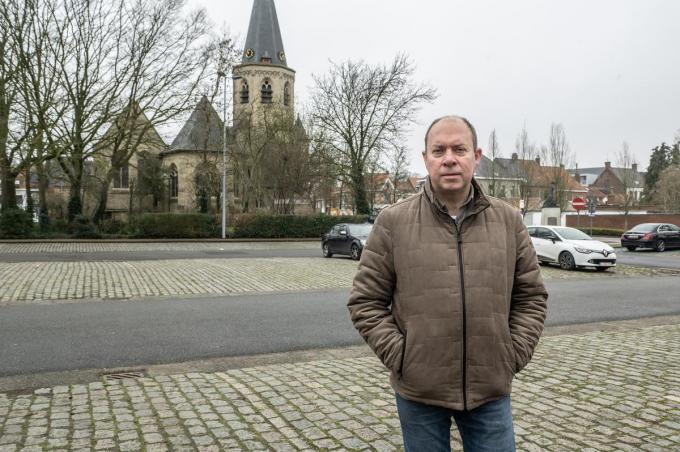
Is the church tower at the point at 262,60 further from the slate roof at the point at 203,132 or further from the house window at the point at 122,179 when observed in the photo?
the house window at the point at 122,179

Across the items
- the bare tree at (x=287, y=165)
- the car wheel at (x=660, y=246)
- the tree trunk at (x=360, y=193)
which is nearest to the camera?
the car wheel at (x=660, y=246)

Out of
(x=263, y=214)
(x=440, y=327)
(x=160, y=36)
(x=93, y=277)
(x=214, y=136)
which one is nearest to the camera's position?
(x=440, y=327)

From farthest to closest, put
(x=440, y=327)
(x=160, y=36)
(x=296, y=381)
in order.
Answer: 1. (x=160, y=36)
2. (x=296, y=381)
3. (x=440, y=327)

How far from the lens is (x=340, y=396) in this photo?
510 cm

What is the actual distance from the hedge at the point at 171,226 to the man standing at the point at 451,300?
106 feet

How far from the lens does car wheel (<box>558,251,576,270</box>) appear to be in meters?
19.0

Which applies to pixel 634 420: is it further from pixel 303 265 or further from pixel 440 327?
pixel 303 265

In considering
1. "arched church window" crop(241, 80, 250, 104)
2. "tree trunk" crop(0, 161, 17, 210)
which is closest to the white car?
"tree trunk" crop(0, 161, 17, 210)

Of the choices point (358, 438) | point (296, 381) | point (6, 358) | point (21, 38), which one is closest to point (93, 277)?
point (6, 358)

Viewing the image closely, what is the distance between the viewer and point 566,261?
19266mm

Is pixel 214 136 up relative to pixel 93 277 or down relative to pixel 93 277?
up

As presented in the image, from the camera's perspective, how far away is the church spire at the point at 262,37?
206 ft

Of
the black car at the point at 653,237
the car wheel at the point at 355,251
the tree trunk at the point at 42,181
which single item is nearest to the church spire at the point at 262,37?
the tree trunk at the point at 42,181

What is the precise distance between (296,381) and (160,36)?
3155cm
